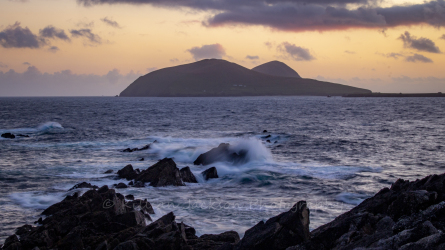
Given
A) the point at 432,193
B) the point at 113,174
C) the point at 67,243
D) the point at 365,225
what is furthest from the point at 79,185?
the point at 432,193

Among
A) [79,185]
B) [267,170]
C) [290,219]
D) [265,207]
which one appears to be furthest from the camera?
[267,170]

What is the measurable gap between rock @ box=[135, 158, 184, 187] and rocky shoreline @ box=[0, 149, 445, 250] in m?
4.77

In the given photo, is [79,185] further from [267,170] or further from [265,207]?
[267,170]

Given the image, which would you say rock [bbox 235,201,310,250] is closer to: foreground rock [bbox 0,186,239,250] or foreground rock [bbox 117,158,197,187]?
foreground rock [bbox 0,186,239,250]

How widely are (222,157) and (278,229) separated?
16.5 metres

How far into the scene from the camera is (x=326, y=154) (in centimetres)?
2641

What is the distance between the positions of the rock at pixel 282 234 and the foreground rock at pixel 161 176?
974 centimetres

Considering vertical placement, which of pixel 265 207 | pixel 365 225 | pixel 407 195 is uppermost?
pixel 407 195

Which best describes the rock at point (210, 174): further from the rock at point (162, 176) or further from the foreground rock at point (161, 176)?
the rock at point (162, 176)

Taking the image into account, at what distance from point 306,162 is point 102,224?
16.0 meters

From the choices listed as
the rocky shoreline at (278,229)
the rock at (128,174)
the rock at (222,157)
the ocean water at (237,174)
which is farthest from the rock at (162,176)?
the rock at (222,157)

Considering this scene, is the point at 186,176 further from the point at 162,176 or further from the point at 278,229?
the point at 278,229

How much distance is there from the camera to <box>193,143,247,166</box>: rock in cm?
2367

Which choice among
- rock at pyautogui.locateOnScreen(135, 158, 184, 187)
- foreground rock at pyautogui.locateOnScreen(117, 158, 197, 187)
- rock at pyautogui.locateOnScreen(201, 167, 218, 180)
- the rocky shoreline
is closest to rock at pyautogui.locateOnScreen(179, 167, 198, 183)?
foreground rock at pyautogui.locateOnScreen(117, 158, 197, 187)
